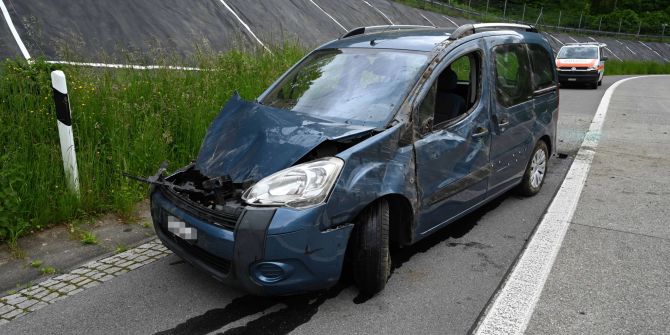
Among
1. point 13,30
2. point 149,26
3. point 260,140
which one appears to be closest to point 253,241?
point 260,140

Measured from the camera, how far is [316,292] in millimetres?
3434

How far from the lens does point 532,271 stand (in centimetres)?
376

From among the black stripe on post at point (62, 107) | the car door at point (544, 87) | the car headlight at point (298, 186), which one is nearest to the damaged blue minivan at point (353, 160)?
the car headlight at point (298, 186)

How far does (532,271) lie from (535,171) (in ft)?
6.85

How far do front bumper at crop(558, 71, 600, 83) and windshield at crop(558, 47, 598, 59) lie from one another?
4.72 feet

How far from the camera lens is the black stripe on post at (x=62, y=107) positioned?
4496 millimetres

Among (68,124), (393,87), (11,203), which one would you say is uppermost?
(393,87)

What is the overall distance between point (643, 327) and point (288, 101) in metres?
2.92

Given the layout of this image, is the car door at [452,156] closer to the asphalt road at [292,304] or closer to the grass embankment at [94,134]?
the asphalt road at [292,304]

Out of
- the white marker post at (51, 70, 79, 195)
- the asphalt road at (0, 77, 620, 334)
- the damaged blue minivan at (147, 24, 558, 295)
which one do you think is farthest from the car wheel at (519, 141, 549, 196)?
the white marker post at (51, 70, 79, 195)

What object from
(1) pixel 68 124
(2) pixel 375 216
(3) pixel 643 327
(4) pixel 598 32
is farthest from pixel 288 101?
(4) pixel 598 32

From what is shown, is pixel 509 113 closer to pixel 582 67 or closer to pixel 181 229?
pixel 181 229

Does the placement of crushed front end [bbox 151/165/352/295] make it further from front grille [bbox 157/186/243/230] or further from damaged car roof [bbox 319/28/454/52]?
damaged car roof [bbox 319/28/454/52]

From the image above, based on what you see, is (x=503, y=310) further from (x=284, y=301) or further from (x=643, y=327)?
(x=284, y=301)
